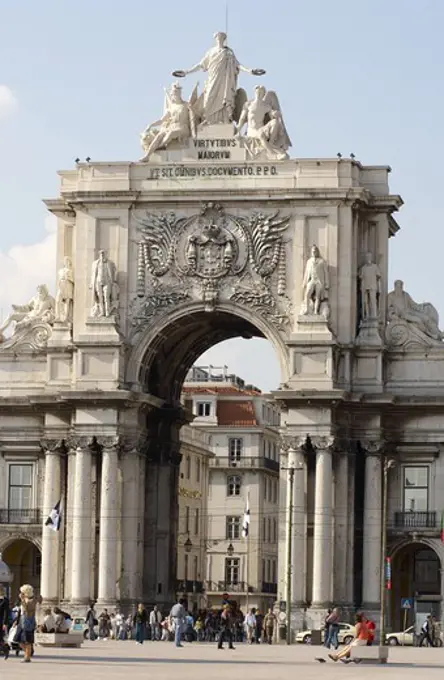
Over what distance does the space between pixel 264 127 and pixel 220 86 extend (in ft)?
8.98

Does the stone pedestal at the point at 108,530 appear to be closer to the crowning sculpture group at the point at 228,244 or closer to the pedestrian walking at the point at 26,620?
the crowning sculpture group at the point at 228,244

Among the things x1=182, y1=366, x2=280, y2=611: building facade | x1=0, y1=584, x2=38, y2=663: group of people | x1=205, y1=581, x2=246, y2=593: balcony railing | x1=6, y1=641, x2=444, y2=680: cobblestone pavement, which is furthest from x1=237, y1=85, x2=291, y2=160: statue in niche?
x1=205, y1=581, x2=246, y2=593: balcony railing

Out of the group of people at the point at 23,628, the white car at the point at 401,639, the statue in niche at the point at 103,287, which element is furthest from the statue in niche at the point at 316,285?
the group of people at the point at 23,628

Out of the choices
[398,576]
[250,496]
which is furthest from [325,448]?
[250,496]

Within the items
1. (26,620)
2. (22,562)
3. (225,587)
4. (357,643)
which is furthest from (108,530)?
(225,587)

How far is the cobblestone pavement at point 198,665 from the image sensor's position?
57.7 metres

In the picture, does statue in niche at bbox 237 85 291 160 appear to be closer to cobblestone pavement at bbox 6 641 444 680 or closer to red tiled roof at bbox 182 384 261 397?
cobblestone pavement at bbox 6 641 444 680

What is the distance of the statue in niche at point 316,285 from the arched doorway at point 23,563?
15.7 metres

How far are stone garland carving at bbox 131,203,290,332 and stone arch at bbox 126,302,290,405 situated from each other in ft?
1.37

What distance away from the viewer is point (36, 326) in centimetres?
9844

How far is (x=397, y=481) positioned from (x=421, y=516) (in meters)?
1.65

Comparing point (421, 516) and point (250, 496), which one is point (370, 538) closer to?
point (421, 516)

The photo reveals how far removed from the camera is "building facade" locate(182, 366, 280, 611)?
14588 cm

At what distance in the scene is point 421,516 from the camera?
9431 centimetres
